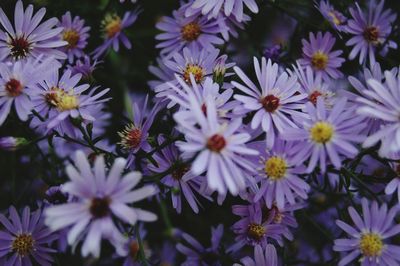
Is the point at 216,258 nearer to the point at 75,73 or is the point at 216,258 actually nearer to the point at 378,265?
the point at 378,265

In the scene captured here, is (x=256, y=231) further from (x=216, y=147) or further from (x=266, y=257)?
(x=216, y=147)

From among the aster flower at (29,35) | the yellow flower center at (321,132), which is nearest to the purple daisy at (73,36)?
the aster flower at (29,35)

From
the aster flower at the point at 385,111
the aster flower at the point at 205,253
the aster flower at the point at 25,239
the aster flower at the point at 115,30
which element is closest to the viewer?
the aster flower at the point at 385,111

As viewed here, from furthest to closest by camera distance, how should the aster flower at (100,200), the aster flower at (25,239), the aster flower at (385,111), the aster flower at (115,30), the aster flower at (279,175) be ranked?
1. the aster flower at (115,30)
2. the aster flower at (25,239)
3. the aster flower at (279,175)
4. the aster flower at (385,111)
5. the aster flower at (100,200)

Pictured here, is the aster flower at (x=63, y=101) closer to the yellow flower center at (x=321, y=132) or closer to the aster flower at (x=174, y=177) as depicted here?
the aster flower at (x=174, y=177)

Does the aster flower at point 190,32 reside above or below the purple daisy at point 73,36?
above

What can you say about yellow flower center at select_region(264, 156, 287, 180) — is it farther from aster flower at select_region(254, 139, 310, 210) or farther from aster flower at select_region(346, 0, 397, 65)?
aster flower at select_region(346, 0, 397, 65)

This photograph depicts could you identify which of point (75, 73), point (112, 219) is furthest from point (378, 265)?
point (75, 73)
